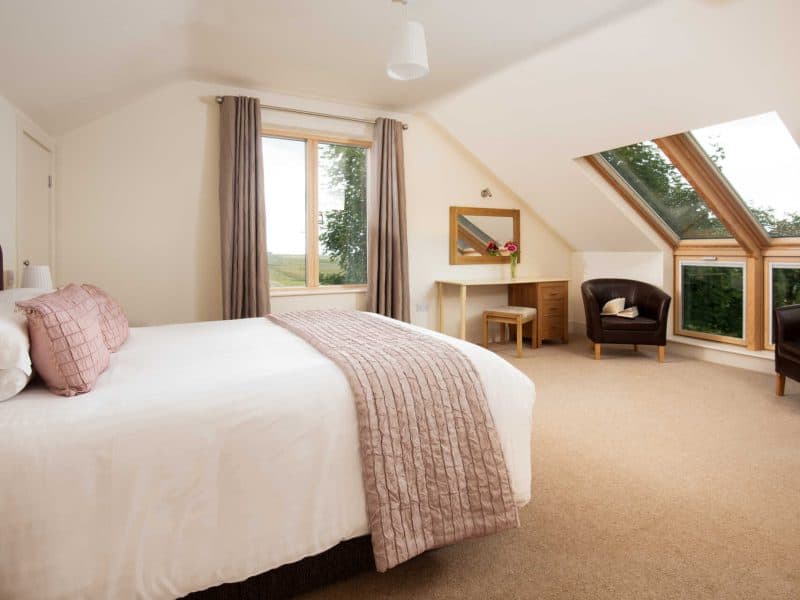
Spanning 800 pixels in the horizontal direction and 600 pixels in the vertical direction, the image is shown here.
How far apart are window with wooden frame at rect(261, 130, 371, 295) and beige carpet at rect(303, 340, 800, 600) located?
233 cm

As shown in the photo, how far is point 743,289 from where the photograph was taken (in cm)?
462

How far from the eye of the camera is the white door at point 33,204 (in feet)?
9.91

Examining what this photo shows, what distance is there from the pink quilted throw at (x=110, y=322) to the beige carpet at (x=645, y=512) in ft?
4.27

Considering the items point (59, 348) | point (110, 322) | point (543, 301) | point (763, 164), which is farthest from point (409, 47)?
point (543, 301)

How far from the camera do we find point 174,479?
135cm

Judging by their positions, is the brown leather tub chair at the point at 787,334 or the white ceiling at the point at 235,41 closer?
the white ceiling at the point at 235,41

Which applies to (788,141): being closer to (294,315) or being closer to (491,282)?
(491,282)

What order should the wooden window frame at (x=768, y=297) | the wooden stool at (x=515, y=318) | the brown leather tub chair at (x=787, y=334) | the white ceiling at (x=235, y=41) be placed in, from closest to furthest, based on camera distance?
the white ceiling at (x=235, y=41) → the brown leather tub chair at (x=787, y=334) → the wooden window frame at (x=768, y=297) → the wooden stool at (x=515, y=318)

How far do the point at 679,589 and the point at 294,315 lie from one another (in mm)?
2189

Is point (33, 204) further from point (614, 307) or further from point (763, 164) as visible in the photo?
point (763, 164)

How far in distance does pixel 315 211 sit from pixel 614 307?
310 centimetres

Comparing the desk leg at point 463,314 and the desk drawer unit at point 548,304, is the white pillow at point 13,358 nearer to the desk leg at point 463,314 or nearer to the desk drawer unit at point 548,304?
the desk leg at point 463,314

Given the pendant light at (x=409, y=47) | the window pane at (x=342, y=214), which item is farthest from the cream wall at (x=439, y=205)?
the pendant light at (x=409, y=47)

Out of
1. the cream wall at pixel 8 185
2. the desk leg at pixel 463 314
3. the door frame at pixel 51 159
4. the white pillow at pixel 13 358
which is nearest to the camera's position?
the white pillow at pixel 13 358
